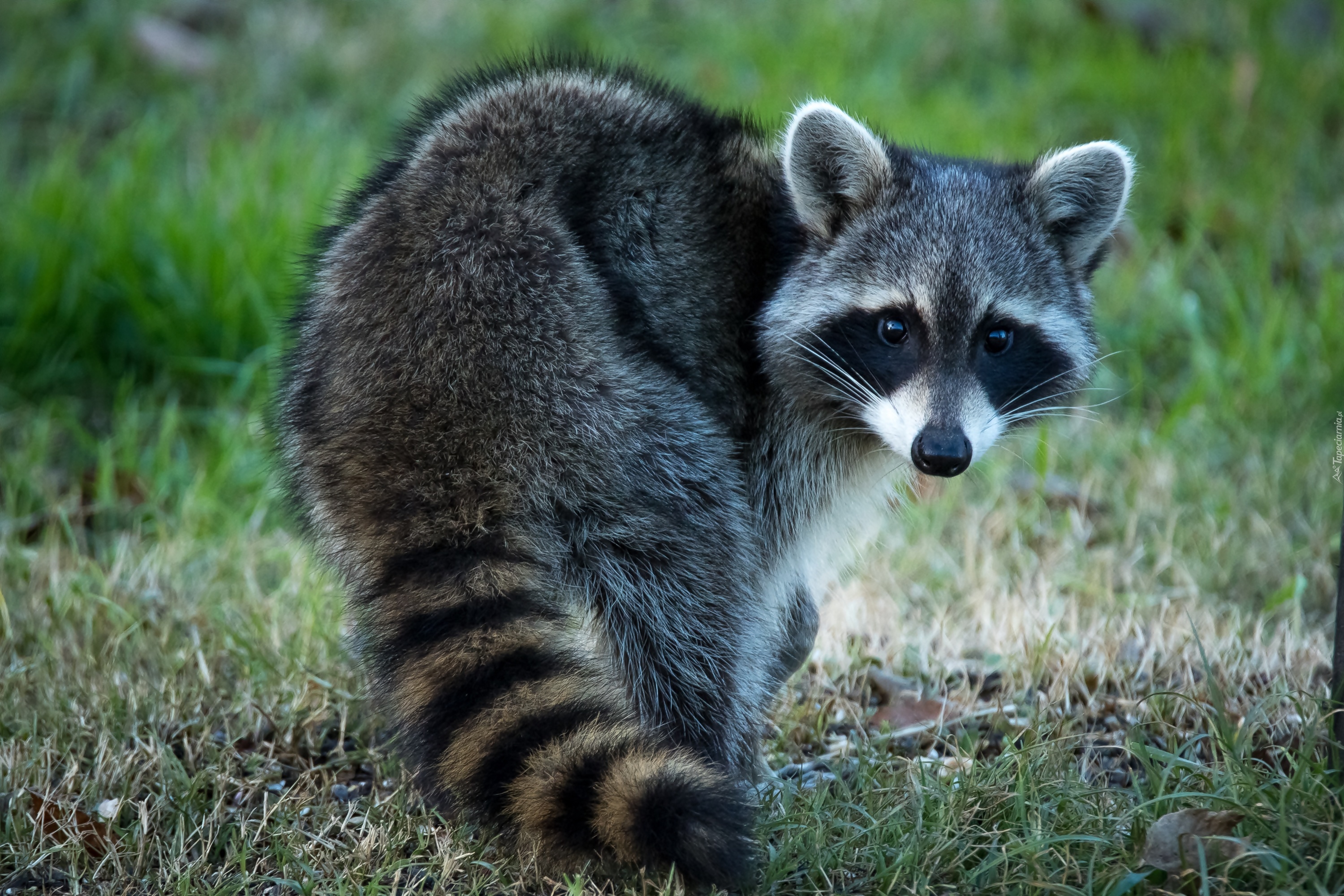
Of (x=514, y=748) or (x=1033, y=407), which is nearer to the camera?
(x=514, y=748)

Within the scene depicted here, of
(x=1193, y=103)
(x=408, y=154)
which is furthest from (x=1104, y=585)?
(x=1193, y=103)

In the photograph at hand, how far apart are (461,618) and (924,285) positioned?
129cm

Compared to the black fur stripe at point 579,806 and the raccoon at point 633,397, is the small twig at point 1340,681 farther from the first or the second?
the black fur stripe at point 579,806

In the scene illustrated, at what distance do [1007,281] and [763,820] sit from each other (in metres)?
1.31

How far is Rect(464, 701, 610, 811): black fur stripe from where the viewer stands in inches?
87.5

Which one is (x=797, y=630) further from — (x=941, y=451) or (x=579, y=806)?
(x=579, y=806)

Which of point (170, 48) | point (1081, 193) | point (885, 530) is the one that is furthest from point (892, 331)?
point (170, 48)

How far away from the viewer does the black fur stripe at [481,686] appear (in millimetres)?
2275

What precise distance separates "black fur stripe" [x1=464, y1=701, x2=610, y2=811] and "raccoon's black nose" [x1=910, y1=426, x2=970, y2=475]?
37.6 inches

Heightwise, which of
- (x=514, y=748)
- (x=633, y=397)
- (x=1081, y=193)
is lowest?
(x=514, y=748)

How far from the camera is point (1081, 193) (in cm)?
312

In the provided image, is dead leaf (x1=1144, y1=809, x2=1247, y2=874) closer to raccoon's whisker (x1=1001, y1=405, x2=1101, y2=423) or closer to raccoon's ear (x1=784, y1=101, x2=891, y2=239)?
raccoon's whisker (x1=1001, y1=405, x2=1101, y2=423)

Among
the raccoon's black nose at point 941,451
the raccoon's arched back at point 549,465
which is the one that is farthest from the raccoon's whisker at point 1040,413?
the raccoon's arched back at point 549,465

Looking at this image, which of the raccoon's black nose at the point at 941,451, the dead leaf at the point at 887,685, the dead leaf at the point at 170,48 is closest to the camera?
the raccoon's black nose at the point at 941,451
